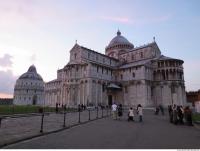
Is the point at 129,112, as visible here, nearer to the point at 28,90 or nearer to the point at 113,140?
the point at 113,140

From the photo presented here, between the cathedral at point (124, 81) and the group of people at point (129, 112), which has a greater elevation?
the cathedral at point (124, 81)

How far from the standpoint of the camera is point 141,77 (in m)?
55.4

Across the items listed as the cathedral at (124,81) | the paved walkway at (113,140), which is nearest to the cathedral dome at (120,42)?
the cathedral at (124,81)

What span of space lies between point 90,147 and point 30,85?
117929mm

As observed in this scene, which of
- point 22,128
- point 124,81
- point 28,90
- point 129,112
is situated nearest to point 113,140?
point 22,128

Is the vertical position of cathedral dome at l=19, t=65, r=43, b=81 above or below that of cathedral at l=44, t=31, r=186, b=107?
above

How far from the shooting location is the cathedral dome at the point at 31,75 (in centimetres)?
11925

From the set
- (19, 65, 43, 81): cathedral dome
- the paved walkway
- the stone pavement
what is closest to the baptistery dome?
(19, 65, 43, 81): cathedral dome

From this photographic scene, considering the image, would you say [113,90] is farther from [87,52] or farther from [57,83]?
[57,83]

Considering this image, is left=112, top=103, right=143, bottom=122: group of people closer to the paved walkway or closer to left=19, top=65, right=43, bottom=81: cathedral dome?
the paved walkway

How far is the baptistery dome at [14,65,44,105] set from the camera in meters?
115

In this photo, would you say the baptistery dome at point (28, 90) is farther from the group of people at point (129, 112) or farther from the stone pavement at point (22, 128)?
the stone pavement at point (22, 128)

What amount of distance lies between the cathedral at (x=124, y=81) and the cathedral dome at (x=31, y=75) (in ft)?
224

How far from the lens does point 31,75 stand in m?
121
